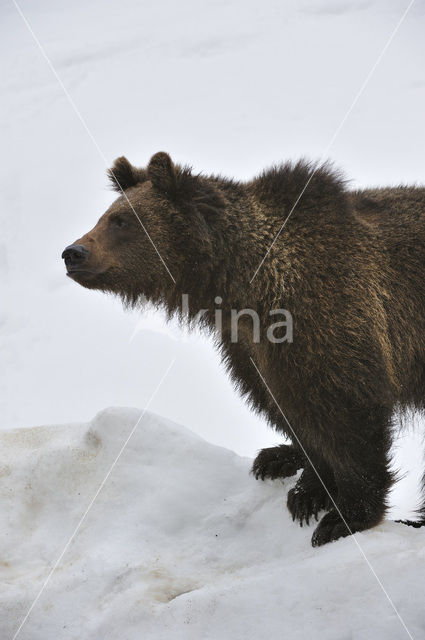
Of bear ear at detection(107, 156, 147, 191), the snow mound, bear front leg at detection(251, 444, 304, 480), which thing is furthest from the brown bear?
bear front leg at detection(251, 444, 304, 480)

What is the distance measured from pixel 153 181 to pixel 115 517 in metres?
2.44

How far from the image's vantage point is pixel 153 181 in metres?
4.91

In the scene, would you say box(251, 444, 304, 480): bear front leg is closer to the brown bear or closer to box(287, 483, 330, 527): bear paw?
box(287, 483, 330, 527): bear paw

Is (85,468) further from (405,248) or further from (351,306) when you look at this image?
(405,248)

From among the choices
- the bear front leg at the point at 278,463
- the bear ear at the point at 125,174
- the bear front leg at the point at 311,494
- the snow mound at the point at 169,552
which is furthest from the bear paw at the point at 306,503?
the bear ear at the point at 125,174

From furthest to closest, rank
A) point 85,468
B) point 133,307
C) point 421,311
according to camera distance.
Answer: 1. point 85,468
2. point 133,307
3. point 421,311

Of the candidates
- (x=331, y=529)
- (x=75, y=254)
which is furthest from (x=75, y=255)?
(x=331, y=529)

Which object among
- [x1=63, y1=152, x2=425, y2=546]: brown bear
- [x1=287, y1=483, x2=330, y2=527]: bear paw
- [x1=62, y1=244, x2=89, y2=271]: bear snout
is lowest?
[x1=287, y1=483, x2=330, y2=527]: bear paw

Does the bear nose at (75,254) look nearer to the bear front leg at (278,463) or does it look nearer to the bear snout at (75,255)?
the bear snout at (75,255)

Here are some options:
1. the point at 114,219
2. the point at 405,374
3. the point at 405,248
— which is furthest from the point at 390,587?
the point at 114,219

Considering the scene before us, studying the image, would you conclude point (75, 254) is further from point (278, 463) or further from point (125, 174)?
point (278, 463)

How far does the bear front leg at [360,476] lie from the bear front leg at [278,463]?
2.85 ft

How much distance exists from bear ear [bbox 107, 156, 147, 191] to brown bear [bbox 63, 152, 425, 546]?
125 millimetres

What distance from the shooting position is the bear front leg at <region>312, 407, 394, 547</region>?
4.68m
